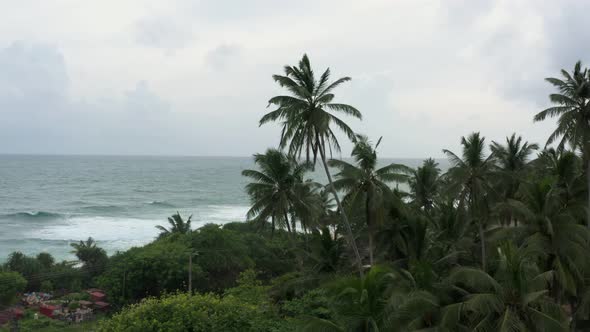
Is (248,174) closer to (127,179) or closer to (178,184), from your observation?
(178,184)

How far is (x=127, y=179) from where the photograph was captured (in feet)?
497

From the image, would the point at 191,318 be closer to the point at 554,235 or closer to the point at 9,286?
the point at 554,235

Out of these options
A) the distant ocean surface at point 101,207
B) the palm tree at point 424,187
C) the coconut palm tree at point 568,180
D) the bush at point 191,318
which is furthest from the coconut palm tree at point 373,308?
the distant ocean surface at point 101,207

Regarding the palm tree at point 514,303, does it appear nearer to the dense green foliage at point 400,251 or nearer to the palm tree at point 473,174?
the dense green foliage at point 400,251

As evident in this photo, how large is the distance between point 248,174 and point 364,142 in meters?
7.07

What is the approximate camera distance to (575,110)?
805 inches

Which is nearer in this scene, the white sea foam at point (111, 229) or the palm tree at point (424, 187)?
the palm tree at point (424, 187)

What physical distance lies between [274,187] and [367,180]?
244 inches

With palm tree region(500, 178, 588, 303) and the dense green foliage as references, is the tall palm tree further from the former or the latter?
palm tree region(500, 178, 588, 303)

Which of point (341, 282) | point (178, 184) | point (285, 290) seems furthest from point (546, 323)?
point (178, 184)

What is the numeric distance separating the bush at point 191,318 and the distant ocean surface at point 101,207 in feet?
142

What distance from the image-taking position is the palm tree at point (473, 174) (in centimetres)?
2227

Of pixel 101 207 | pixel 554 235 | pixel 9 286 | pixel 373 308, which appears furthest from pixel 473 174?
pixel 101 207

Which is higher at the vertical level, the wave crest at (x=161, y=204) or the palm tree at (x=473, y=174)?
the palm tree at (x=473, y=174)
